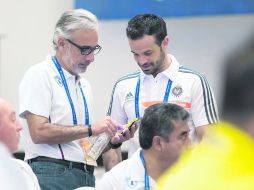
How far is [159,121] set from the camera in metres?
2.79

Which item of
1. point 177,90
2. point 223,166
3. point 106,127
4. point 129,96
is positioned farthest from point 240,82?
point 129,96

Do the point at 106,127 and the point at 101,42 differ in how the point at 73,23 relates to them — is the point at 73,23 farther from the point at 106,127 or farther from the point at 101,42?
the point at 101,42

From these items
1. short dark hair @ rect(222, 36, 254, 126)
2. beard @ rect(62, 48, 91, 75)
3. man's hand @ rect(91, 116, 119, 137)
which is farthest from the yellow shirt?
beard @ rect(62, 48, 91, 75)

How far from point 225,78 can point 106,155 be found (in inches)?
101

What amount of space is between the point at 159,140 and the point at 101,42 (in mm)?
2858

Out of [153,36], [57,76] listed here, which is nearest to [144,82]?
[153,36]

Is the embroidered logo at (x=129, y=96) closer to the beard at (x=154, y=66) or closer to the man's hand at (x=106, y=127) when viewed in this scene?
the beard at (x=154, y=66)

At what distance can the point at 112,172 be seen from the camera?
108 inches

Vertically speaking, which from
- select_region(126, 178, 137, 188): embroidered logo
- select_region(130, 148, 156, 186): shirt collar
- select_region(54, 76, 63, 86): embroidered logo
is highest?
select_region(54, 76, 63, 86): embroidered logo

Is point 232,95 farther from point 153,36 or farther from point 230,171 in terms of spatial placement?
point 153,36

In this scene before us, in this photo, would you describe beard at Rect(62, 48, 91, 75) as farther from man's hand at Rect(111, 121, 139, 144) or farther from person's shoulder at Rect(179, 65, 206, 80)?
person's shoulder at Rect(179, 65, 206, 80)

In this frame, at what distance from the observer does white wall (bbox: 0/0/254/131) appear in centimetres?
522

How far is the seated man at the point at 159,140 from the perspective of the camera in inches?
109

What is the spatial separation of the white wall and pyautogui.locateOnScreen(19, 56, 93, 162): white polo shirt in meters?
2.38
